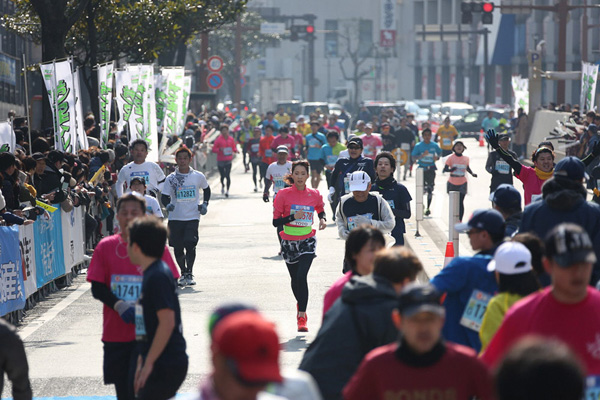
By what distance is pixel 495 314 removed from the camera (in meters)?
5.59

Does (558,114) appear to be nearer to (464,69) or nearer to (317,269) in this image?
(317,269)

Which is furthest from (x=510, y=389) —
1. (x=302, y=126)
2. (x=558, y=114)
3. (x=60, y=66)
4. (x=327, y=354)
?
(x=302, y=126)

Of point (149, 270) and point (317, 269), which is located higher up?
point (149, 270)

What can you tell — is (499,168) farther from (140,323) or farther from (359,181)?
(140,323)

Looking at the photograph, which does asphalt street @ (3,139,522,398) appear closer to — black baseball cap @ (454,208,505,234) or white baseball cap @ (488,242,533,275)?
black baseball cap @ (454,208,505,234)

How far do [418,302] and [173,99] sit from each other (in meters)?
23.1

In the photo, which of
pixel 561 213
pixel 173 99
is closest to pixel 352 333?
pixel 561 213

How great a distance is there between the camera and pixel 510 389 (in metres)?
3.54

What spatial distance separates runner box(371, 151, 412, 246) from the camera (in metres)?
12.5

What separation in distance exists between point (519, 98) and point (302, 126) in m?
8.15

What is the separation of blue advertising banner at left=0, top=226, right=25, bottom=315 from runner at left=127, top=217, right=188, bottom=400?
5.47 m

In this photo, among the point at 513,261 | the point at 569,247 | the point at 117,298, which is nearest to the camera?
the point at 569,247

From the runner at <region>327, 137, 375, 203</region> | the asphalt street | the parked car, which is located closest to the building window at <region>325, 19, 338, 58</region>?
the parked car

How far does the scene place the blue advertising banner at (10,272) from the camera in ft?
37.8
